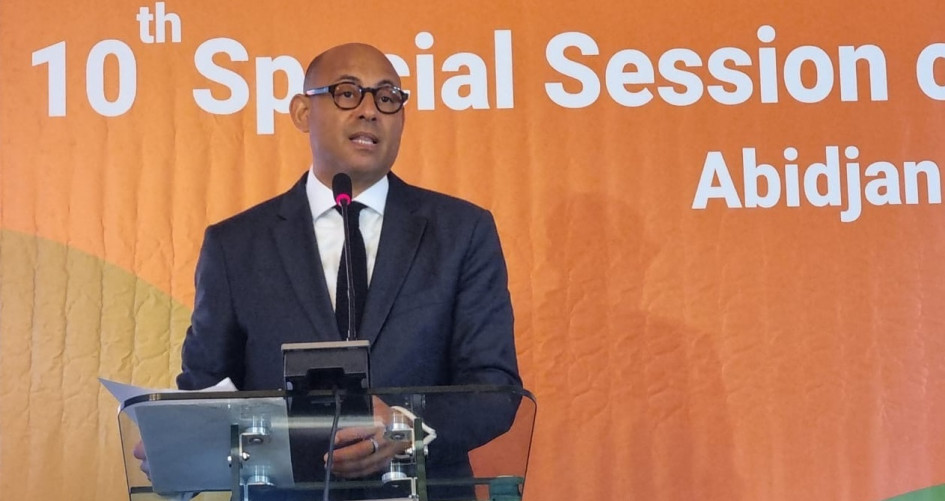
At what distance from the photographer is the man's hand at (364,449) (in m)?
1.93

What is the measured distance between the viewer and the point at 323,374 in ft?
6.28

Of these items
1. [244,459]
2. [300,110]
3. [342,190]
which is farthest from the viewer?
[300,110]

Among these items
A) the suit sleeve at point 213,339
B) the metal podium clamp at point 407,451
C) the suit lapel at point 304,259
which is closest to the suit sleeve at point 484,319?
the suit lapel at point 304,259

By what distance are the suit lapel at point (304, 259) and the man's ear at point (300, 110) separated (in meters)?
0.14

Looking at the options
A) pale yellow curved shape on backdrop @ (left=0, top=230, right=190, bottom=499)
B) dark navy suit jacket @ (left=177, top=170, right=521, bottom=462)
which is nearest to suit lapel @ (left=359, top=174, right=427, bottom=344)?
dark navy suit jacket @ (left=177, top=170, right=521, bottom=462)

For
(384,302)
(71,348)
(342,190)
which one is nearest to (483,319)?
(384,302)

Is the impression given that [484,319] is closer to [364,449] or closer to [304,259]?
[304,259]

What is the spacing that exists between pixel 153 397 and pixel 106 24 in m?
1.75

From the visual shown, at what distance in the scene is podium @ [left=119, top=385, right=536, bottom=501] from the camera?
1.90 metres

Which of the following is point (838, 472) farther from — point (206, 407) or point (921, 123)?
point (206, 407)

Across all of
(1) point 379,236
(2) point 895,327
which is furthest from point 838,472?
(1) point 379,236

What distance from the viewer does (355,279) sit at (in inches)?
118

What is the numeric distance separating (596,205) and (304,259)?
76 cm

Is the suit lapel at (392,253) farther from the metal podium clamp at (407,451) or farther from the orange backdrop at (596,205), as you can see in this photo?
the metal podium clamp at (407,451)
